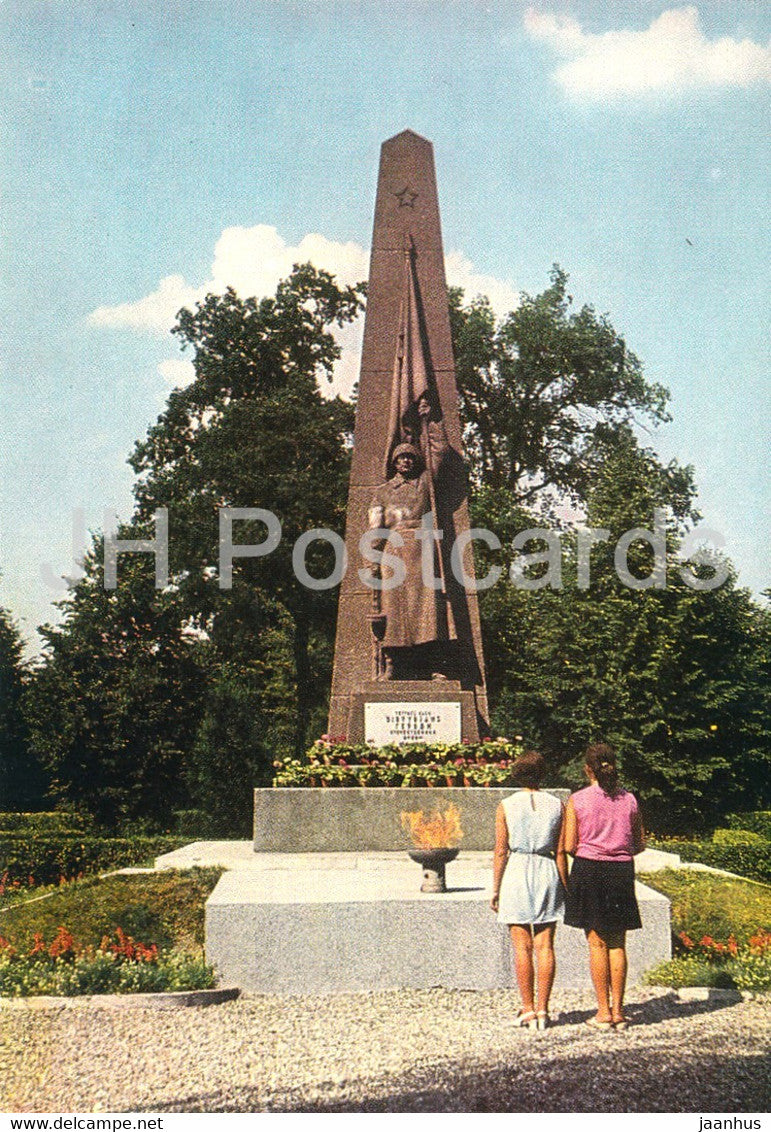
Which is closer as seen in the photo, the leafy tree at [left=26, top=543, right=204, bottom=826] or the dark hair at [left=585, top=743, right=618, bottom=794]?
the dark hair at [left=585, top=743, right=618, bottom=794]

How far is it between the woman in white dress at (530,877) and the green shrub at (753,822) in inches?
572

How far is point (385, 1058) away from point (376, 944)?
6.55 feet

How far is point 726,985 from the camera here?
8.34m

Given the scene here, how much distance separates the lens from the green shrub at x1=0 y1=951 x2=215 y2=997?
8.32 meters

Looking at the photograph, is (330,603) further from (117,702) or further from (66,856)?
(66,856)

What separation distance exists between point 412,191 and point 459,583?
223 inches

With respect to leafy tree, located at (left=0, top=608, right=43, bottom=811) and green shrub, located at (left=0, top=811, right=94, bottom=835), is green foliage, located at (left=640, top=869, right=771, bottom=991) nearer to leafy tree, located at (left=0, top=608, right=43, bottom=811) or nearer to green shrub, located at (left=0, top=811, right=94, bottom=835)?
green shrub, located at (left=0, top=811, right=94, bottom=835)

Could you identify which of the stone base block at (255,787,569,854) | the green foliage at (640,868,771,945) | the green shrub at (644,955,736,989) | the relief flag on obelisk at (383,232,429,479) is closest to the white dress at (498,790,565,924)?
the green shrub at (644,955,736,989)

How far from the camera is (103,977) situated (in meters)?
8.38

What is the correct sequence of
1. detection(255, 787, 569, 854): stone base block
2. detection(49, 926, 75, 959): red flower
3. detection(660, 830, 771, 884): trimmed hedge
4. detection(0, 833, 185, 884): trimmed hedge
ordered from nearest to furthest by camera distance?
detection(49, 926, 75, 959): red flower < detection(255, 787, 569, 854): stone base block < detection(660, 830, 771, 884): trimmed hedge < detection(0, 833, 185, 884): trimmed hedge

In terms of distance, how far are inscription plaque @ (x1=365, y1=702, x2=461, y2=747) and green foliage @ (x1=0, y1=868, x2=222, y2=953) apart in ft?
11.5

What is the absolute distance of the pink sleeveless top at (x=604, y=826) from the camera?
284 inches

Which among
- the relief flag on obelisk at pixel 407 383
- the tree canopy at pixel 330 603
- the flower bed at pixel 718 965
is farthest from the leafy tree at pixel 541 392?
the flower bed at pixel 718 965

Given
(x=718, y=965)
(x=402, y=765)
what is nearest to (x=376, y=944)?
(x=718, y=965)
